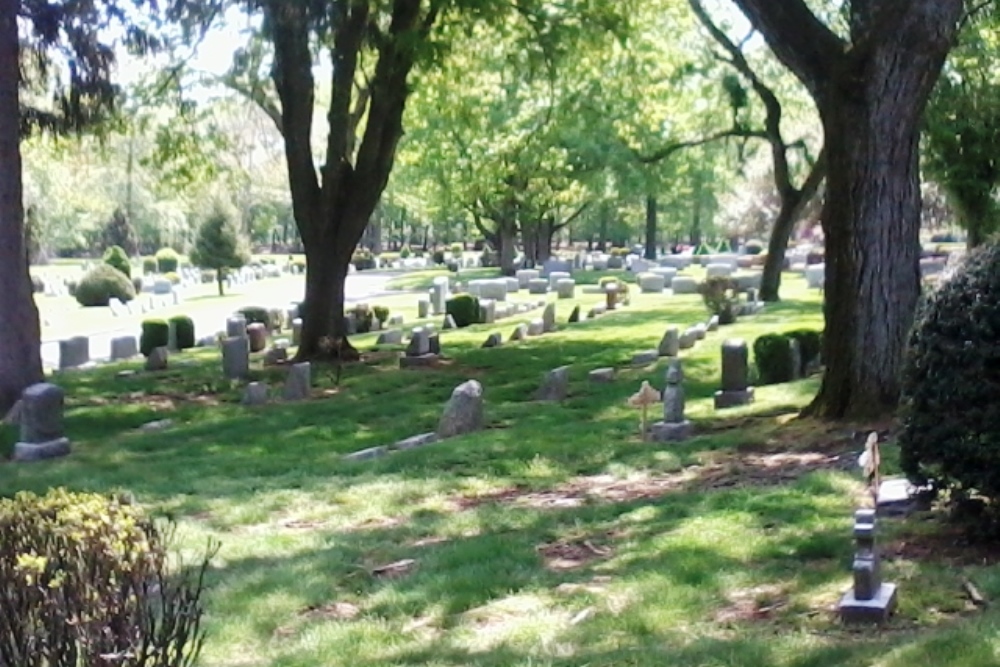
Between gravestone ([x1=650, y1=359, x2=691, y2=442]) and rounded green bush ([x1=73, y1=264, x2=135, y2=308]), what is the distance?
34289 mm

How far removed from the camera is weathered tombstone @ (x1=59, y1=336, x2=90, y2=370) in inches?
952

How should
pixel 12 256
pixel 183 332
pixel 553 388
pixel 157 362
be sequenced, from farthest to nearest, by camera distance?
1. pixel 183 332
2. pixel 157 362
3. pixel 553 388
4. pixel 12 256

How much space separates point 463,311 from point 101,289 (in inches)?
702

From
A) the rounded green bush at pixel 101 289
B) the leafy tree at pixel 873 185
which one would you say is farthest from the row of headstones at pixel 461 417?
the rounded green bush at pixel 101 289

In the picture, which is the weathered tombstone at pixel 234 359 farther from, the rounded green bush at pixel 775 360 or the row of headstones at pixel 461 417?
the rounded green bush at pixel 775 360

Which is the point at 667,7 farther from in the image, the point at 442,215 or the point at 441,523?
the point at 442,215

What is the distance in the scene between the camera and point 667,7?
25.8 m

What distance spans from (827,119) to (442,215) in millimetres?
50071

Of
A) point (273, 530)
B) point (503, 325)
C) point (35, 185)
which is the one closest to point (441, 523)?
point (273, 530)

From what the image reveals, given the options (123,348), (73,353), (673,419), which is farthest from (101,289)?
(673,419)

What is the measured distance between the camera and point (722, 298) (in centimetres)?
2692

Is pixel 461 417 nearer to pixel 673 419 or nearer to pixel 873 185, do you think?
pixel 673 419

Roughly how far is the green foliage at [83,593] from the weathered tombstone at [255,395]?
43.4ft

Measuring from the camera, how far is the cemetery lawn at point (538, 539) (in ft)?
18.4
